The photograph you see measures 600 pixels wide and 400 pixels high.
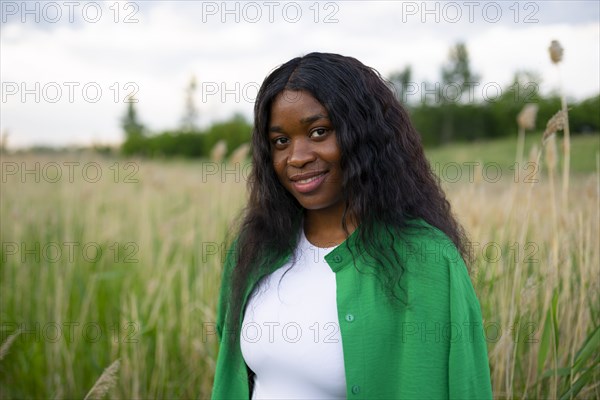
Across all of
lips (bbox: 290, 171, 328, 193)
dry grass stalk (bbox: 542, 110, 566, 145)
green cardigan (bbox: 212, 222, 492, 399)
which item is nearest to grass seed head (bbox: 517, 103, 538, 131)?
dry grass stalk (bbox: 542, 110, 566, 145)

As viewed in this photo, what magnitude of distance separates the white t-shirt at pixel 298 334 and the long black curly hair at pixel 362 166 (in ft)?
0.33

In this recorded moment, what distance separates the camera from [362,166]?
1430mm

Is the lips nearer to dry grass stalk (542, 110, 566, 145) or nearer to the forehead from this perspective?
the forehead

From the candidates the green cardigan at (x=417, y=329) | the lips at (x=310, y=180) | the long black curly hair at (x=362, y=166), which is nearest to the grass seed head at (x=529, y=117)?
the long black curly hair at (x=362, y=166)

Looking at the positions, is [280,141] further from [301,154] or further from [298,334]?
[298,334]

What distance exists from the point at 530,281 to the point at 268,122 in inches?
39.2

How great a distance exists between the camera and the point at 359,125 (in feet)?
4.66

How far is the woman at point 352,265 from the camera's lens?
1.30 m

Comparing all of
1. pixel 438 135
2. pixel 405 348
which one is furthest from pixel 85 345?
pixel 438 135

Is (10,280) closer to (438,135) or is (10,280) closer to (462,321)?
(462,321)

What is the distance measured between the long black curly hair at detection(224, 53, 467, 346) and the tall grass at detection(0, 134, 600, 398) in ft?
1.80

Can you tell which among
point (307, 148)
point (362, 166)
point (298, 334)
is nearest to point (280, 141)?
point (307, 148)

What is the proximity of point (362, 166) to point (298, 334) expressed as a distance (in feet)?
1.62

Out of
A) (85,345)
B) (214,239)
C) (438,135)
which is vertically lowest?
(85,345)
